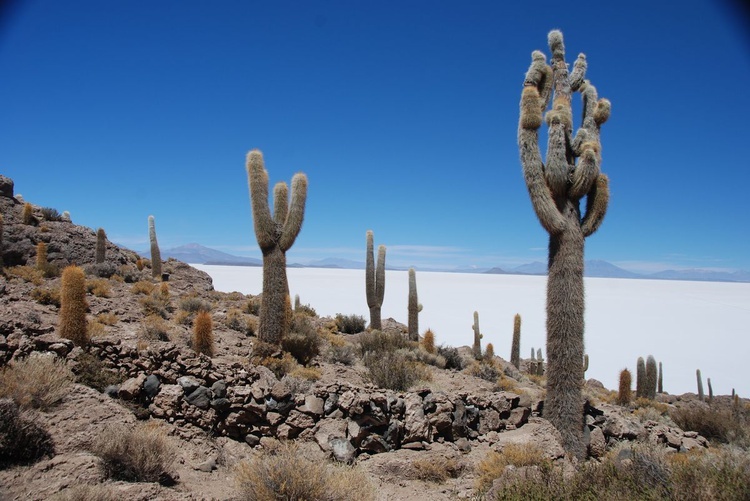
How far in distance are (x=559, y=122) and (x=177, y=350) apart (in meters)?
8.58

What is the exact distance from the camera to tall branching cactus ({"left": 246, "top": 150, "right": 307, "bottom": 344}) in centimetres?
1152

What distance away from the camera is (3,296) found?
11.6 meters

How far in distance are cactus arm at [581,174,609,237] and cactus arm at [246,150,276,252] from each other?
7732 millimetres

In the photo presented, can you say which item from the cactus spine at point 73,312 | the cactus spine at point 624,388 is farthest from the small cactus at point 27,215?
the cactus spine at point 624,388

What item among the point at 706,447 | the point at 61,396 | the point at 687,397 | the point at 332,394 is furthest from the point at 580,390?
the point at 687,397

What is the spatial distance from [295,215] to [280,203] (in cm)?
71

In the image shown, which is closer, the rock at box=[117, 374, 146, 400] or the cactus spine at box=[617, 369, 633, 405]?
the rock at box=[117, 374, 146, 400]

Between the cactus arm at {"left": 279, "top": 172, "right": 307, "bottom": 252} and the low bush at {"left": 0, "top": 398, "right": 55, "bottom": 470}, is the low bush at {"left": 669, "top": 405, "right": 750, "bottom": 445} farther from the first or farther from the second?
the low bush at {"left": 0, "top": 398, "right": 55, "bottom": 470}

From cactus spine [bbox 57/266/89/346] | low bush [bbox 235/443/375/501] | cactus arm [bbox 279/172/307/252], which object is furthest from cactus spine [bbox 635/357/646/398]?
cactus spine [bbox 57/266/89/346]

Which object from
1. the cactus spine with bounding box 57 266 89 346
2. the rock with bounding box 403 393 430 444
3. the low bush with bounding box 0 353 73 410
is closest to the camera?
the low bush with bounding box 0 353 73 410

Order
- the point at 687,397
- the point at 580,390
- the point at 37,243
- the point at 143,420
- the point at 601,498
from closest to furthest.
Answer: the point at 601,498, the point at 143,420, the point at 580,390, the point at 37,243, the point at 687,397

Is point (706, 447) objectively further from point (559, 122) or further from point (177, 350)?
point (177, 350)

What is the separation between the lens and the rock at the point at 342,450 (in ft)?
21.5

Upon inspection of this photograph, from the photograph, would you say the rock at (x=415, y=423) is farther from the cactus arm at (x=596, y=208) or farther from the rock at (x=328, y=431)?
the cactus arm at (x=596, y=208)
